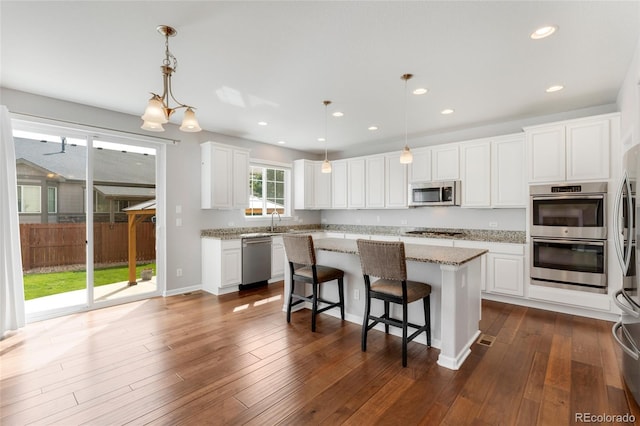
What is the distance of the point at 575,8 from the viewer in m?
2.05

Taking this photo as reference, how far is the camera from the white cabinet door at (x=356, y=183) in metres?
6.09

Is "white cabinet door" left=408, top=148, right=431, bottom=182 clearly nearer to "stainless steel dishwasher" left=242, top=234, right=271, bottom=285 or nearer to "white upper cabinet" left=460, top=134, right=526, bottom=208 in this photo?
"white upper cabinet" left=460, top=134, right=526, bottom=208

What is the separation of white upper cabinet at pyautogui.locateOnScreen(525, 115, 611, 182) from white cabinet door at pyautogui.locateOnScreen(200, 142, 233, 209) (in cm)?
448

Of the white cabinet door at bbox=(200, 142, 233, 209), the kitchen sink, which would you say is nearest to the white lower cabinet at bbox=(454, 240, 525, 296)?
the kitchen sink

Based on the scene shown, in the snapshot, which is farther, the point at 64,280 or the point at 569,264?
the point at 64,280

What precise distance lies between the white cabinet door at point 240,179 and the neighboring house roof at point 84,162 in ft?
4.04

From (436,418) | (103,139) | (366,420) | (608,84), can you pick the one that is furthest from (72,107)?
(608,84)

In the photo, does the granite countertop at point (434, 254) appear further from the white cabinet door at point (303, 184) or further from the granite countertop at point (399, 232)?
the white cabinet door at point (303, 184)

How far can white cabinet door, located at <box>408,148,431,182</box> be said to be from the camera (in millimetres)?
5203

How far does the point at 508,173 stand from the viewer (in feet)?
14.4

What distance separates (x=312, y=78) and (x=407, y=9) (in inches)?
49.6

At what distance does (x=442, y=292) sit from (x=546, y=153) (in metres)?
2.68

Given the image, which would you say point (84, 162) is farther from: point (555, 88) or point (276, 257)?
point (555, 88)

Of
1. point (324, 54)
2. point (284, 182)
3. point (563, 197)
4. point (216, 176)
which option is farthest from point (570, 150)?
point (216, 176)
